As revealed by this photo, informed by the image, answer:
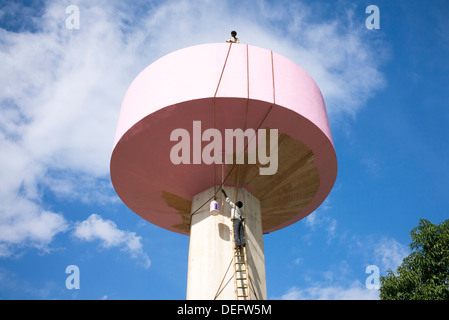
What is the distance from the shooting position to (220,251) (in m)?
10.4

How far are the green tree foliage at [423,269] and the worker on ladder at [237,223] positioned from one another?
781 centimetres

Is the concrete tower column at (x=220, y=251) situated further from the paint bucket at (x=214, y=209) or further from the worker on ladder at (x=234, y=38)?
the worker on ladder at (x=234, y=38)

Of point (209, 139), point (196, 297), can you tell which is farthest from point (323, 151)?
point (196, 297)

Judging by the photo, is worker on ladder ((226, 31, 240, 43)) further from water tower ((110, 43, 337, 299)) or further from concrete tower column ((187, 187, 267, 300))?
concrete tower column ((187, 187, 267, 300))

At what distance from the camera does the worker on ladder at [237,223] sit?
10.4m

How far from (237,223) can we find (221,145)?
6.88ft

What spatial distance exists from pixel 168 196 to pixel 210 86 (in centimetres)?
426

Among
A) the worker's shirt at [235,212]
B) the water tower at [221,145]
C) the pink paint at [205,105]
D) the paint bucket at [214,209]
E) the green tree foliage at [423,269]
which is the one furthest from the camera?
the green tree foliage at [423,269]


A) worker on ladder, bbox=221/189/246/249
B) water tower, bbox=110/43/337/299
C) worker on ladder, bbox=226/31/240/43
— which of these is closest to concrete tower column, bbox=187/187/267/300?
water tower, bbox=110/43/337/299

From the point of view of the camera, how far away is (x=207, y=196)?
1166 centimetres

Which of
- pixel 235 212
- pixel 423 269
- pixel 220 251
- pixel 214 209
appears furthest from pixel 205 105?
pixel 423 269

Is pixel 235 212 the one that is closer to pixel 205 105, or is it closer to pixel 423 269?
pixel 205 105

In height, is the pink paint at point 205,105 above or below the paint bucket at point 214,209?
above

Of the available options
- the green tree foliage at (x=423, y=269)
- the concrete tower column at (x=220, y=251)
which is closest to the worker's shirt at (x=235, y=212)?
the concrete tower column at (x=220, y=251)
